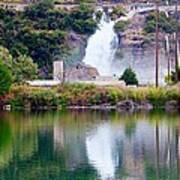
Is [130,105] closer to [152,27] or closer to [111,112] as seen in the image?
[111,112]

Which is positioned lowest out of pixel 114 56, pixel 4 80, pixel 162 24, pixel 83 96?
pixel 83 96

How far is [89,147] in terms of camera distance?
25219 mm

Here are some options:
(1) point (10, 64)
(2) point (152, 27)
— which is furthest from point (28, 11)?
(1) point (10, 64)

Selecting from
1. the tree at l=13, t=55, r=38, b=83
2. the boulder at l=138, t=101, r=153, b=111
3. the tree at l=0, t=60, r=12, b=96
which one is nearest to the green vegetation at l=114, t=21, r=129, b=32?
the tree at l=13, t=55, r=38, b=83

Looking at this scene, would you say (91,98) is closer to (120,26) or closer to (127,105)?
(127,105)

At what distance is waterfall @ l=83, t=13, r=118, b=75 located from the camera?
65.2 meters

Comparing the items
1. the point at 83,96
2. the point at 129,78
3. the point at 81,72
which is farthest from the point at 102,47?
the point at 83,96

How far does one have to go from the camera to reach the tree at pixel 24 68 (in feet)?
170

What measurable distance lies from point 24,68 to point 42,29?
419 inches

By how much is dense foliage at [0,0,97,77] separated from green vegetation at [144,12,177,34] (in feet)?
14.2

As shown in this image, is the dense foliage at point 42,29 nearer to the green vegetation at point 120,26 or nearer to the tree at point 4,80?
the green vegetation at point 120,26

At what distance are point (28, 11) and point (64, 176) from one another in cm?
4790

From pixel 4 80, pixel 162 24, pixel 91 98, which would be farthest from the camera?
pixel 162 24

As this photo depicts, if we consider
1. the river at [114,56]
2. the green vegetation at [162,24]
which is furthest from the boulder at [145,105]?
the green vegetation at [162,24]
